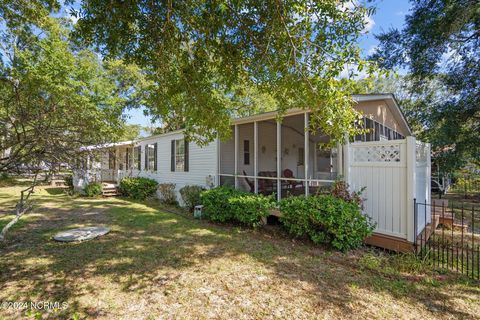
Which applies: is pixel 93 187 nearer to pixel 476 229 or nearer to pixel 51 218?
pixel 51 218

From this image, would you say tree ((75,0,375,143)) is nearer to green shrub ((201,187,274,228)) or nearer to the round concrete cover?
green shrub ((201,187,274,228))

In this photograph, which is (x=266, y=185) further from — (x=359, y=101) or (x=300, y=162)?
(x=300, y=162)

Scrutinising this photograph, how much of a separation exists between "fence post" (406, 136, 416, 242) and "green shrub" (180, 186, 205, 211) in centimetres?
612

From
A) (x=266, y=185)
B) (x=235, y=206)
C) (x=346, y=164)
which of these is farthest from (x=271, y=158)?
(x=346, y=164)

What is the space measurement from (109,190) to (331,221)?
12.4 m

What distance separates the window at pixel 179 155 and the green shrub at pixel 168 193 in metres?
0.80

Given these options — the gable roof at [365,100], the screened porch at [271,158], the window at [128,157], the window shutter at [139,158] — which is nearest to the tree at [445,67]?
the gable roof at [365,100]

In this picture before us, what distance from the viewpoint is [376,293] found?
135 inches

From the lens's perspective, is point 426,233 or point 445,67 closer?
point 426,233

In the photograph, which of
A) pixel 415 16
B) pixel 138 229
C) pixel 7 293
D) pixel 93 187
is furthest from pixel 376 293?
pixel 93 187

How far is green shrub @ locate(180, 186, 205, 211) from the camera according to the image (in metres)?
9.00

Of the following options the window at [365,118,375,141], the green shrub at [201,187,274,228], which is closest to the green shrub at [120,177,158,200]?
the green shrub at [201,187,274,228]

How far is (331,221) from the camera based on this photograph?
4824 mm

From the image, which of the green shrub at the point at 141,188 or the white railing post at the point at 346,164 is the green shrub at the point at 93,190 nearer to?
the green shrub at the point at 141,188
